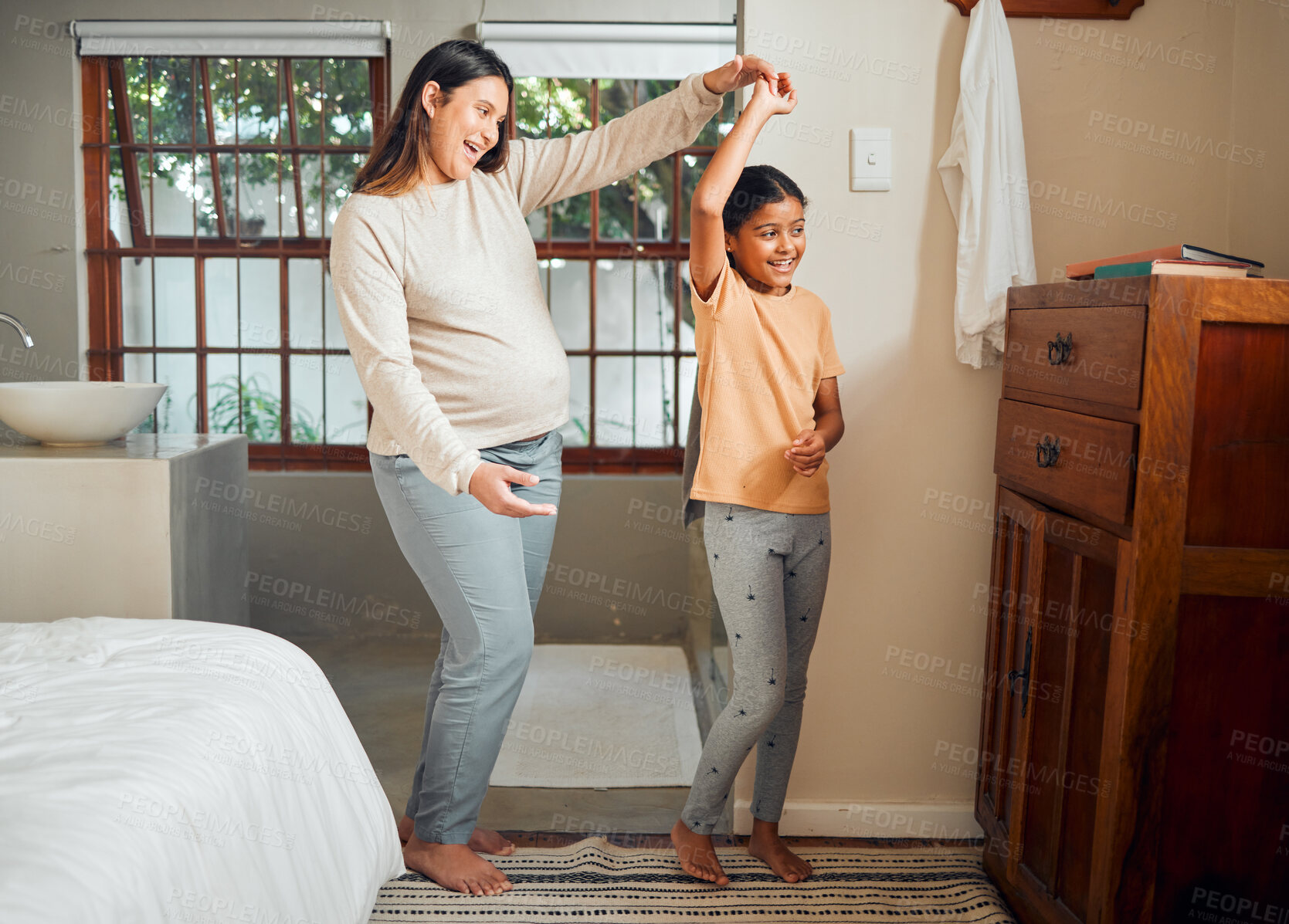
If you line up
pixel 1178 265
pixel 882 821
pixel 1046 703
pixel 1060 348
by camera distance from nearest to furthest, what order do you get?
pixel 1178 265
pixel 1060 348
pixel 1046 703
pixel 882 821

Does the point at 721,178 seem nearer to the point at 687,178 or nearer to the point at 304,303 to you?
the point at 687,178

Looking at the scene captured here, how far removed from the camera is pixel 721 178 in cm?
146

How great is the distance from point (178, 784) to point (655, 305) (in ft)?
9.00

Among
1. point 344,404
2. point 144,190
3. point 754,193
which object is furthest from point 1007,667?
point 144,190

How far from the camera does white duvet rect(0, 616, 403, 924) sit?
33.6 inches

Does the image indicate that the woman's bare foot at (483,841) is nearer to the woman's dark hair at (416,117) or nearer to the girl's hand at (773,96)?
the woman's dark hair at (416,117)

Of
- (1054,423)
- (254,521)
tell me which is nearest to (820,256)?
(1054,423)

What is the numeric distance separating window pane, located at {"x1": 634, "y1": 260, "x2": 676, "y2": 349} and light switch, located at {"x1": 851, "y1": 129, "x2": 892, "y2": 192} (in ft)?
5.65

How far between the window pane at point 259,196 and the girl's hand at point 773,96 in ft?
8.16

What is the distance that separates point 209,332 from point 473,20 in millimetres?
1490

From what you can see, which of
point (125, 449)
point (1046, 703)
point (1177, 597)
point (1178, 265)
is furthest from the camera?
point (125, 449)

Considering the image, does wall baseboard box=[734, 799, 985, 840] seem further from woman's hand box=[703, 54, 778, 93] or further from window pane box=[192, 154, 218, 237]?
window pane box=[192, 154, 218, 237]

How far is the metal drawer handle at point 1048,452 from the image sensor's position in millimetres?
1462

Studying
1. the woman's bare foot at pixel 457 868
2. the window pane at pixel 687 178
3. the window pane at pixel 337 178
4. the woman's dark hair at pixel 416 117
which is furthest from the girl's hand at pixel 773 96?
the window pane at pixel 337 178
